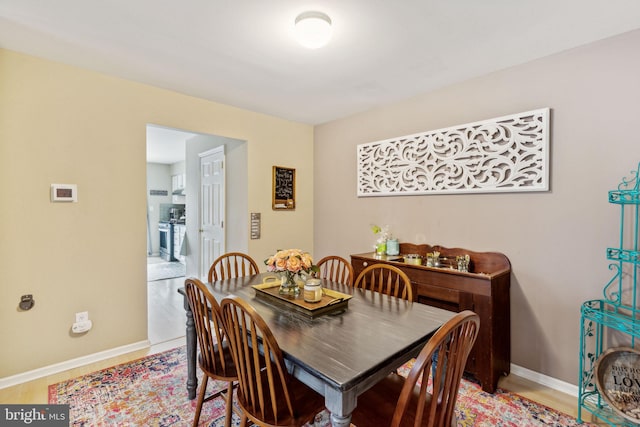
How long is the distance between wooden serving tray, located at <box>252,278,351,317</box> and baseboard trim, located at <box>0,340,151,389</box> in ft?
5.45

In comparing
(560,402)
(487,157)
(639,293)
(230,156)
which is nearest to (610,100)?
(487,157)

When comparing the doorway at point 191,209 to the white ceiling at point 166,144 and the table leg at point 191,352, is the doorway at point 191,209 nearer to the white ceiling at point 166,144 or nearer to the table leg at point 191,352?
the white ceiling at point 166,144

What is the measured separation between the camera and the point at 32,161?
2.25 m

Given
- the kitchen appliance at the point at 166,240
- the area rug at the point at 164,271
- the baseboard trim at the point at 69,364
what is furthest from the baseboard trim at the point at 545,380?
the kitchen appliance at the point at 166,240

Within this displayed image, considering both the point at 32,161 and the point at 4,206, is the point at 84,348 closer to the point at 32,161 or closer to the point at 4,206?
the point at 4,206

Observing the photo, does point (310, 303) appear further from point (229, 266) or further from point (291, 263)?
point (229, 266)

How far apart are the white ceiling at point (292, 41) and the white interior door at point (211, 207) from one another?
5.00 feet

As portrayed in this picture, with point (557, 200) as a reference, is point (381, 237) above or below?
below

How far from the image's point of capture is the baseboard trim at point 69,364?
2.18 metres

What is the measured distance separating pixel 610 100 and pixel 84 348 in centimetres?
429

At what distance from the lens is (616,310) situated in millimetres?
1929

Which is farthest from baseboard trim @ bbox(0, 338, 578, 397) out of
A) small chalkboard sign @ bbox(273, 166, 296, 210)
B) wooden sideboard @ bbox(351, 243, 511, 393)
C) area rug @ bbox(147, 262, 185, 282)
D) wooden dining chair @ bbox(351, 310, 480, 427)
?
area rug @ bbox(147, 262, 185, 282)

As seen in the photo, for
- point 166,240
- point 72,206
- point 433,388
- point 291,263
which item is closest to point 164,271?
point 166,240

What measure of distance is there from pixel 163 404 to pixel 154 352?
85 centimetres
